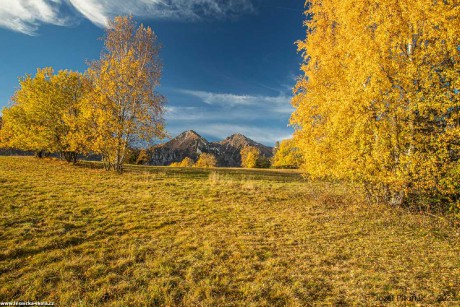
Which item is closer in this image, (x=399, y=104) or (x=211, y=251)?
(x=211, y=251)

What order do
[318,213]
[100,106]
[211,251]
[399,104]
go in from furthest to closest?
[100,106]
[318,213]
[399,104]
[211,251]

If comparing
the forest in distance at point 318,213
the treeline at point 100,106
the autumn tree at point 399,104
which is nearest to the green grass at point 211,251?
the forest in distance at point 318,213

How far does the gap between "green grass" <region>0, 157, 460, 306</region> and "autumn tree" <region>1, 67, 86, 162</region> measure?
13883mm

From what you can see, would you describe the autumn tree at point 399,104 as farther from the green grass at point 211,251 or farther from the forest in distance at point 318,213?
the green grass at point 211,251

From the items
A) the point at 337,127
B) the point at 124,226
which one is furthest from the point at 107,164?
the point at 337,127

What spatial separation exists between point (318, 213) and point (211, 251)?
8136mm

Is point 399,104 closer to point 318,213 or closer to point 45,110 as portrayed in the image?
point 318,213

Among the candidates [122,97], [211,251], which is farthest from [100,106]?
[211,251]

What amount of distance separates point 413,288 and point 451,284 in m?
1.20

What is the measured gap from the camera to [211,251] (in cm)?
862

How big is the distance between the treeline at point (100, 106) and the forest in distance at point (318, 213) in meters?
Result: 4.97

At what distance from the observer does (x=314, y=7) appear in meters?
18.7

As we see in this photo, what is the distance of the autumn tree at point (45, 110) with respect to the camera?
27703 millimetres

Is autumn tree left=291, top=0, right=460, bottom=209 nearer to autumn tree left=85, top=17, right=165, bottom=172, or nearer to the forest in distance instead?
the forest in distance
